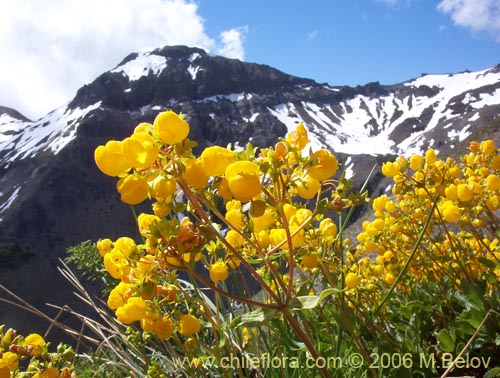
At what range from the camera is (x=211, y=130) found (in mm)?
102125

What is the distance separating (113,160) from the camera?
4.31 ft

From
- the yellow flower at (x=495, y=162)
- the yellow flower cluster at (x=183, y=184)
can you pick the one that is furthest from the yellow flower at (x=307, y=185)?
the yellow flower at (x=495, y=162)

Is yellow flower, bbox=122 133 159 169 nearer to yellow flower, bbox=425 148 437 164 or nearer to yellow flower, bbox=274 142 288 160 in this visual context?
yellow flower, bbox=274 142 288 160

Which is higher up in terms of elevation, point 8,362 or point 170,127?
point 170,127

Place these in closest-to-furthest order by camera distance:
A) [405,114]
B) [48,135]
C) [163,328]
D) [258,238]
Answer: [163,328] < [258,238] < [48,135] < [405,114]

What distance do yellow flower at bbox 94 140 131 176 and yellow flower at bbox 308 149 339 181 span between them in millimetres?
630

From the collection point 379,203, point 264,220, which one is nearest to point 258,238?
point 264,220

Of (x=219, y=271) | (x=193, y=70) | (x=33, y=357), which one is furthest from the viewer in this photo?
(x=193, y=70)

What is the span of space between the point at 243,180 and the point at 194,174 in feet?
0.52

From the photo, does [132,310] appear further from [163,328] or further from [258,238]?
[258,238]

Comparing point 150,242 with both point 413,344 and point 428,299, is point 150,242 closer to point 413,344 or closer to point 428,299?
point 413,344

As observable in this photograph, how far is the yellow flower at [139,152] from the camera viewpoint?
1.21 m

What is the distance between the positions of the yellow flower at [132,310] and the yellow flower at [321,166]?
87 cm

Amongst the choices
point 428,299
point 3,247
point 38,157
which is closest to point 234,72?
point 38,157
